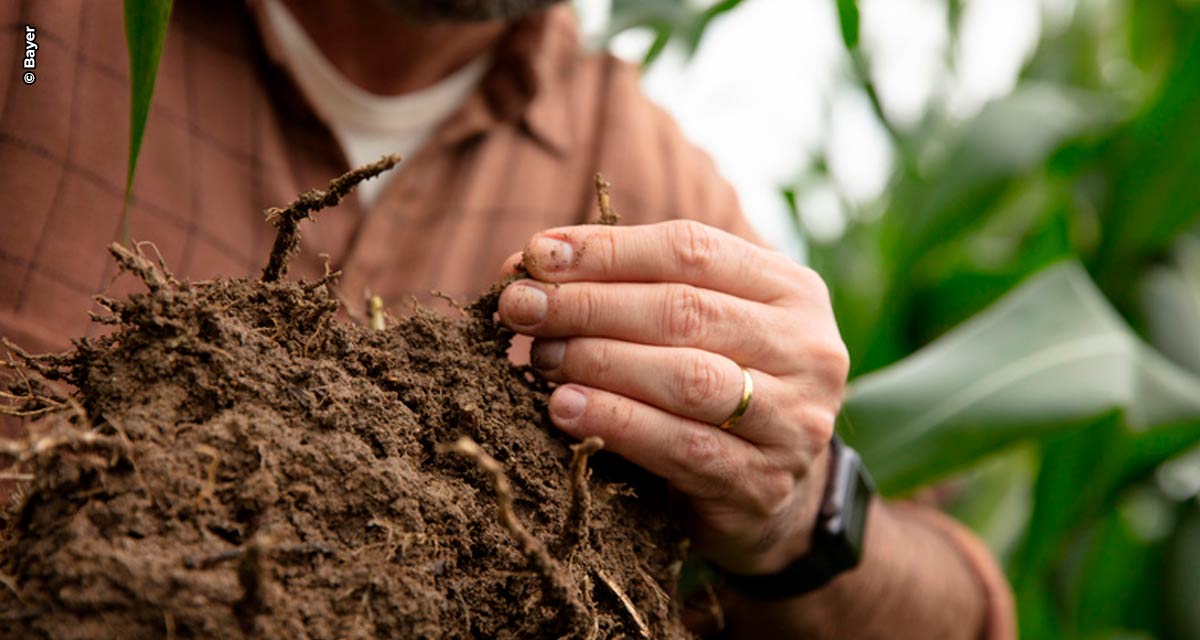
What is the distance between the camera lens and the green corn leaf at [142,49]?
502 mm

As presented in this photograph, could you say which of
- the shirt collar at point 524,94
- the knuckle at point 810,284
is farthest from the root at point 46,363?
the shirt collar at point 524,94

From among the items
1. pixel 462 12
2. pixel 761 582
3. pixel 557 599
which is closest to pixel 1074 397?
pixel 761 582

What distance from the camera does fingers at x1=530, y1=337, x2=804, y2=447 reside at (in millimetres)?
614

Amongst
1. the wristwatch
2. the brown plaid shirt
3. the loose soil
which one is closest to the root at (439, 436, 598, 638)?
the loose soil

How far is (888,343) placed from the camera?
1452mm

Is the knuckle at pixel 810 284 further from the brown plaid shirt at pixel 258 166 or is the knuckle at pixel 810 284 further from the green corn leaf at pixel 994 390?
the brown plaid shirt at pixel 258 166

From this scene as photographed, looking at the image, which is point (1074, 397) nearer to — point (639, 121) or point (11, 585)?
point (639, 121)

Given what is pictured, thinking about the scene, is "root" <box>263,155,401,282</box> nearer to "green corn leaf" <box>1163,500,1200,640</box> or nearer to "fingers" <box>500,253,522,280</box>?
"fingers" <box>500,253,522,280</box>

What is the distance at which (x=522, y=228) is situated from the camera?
1213 millimetres

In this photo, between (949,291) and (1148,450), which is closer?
(1148,450)

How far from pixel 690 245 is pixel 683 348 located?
0.07 m

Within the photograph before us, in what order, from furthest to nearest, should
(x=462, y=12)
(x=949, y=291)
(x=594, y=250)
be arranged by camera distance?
1. (x=949, y=291)
2. (x=462, y=12)
3. (x=594, y=250)

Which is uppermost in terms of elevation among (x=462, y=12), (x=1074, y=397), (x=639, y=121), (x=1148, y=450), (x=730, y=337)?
(x=462, y=12)

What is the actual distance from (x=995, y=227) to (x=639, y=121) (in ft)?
2.32
